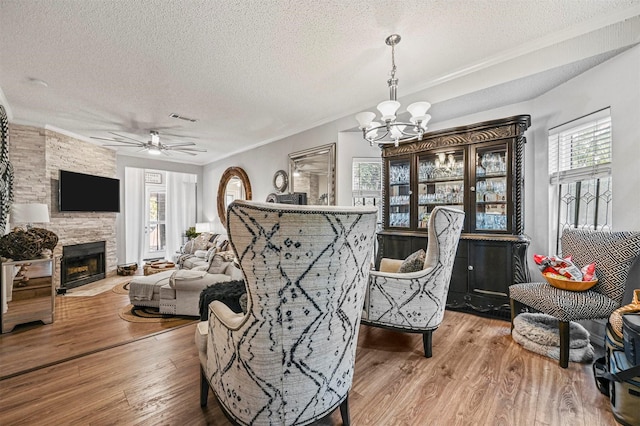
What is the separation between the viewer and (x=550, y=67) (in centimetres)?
234

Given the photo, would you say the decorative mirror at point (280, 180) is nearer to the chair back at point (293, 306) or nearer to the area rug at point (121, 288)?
the area rug at point (121, 288)

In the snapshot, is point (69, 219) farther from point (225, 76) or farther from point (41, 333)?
point (225, 76)

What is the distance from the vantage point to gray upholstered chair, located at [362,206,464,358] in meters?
2.11

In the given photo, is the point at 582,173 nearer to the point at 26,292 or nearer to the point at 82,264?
the point at 26,292

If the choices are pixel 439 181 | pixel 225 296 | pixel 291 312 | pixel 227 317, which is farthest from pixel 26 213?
pixel 439 181

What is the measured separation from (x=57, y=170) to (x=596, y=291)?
702 centimetres

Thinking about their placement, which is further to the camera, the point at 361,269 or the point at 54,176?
the point at 54,176

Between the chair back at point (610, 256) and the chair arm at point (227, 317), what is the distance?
8.55 feet

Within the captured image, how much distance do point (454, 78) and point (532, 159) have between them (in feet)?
4.31

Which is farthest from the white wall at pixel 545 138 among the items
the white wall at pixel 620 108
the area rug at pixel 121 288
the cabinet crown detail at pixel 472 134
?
the area rug at pixel 121 288

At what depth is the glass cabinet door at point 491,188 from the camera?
9.48 ft

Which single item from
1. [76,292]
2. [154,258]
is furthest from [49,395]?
[154,258]

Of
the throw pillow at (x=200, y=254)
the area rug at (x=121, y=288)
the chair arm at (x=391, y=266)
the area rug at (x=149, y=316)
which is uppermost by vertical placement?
the chair arm at (x=391, y=266)

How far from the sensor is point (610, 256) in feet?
6.70
